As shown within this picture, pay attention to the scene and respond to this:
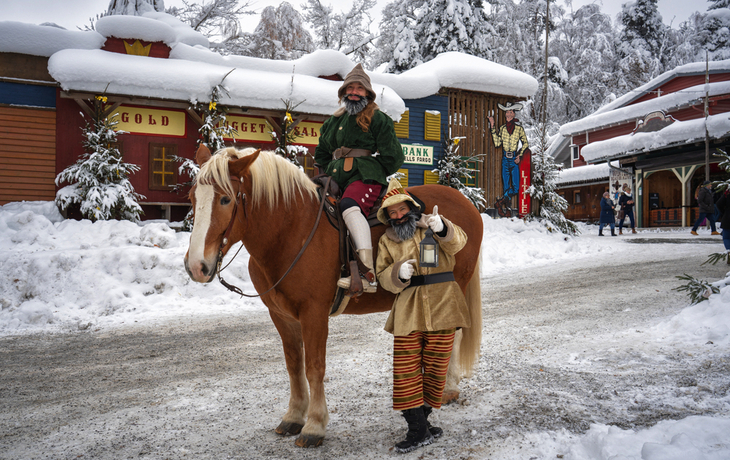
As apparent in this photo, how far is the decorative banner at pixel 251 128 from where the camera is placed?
13.9 metres

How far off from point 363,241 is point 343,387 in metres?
1.56

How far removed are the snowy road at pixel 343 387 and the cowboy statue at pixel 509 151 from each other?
39.8ft

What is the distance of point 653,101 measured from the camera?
24.0m

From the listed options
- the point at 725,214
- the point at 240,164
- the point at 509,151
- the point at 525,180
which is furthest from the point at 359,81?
the point at 525,180

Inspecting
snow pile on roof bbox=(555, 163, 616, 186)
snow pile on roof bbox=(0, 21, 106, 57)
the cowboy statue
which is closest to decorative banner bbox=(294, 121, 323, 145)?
snow pile on roof bbox=(0, 21, 106, 57)

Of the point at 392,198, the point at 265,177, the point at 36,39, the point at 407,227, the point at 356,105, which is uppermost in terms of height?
the point at 36,39

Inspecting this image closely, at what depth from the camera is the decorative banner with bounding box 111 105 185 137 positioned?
1261 centimetres

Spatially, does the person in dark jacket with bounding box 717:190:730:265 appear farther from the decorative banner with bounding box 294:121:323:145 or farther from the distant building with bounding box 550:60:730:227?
the distant building with bounding box 550:60:730:227

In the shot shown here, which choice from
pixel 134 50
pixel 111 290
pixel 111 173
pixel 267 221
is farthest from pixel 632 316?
pixel 134 50

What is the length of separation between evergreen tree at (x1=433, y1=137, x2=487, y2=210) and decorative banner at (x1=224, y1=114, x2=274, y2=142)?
6210mm

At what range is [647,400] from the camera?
3211mm

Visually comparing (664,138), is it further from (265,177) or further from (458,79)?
(265,177)

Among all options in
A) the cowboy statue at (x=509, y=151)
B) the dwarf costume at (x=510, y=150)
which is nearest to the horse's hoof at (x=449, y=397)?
the cowboy statue at (x=509, y=151)

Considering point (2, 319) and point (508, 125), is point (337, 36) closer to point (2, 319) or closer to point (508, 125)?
point (508, 125)
